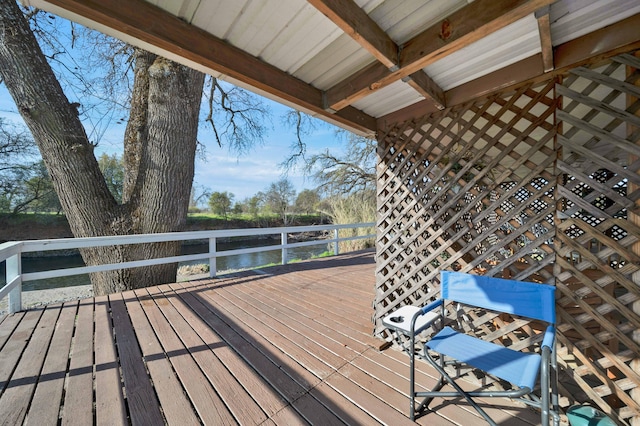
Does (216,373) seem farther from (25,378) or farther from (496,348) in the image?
(496,348)

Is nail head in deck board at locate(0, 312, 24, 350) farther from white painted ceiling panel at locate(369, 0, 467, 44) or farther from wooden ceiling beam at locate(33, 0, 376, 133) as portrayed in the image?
white painted ceiling panel at locate(369, 0, 467, 44)

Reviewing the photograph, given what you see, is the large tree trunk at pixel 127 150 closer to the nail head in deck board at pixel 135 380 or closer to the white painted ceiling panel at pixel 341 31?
the nail head in deck board at pixel 135 380

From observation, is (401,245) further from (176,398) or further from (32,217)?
(32,217)

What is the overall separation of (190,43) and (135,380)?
81.5 inches

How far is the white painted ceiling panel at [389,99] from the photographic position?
193 cm

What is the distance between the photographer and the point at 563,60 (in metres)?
1.43

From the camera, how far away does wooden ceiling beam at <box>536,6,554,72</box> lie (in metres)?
1.08

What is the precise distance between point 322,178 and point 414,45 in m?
9.38

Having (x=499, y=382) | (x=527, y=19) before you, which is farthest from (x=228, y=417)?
(x=527, y=19)

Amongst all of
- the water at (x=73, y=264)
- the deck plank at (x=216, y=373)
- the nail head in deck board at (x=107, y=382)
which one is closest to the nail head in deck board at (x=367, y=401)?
the deck plank at (x=216, y=373)

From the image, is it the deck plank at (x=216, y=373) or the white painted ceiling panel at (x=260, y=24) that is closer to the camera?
the white painted ceiling panel at (x=260, y=24)

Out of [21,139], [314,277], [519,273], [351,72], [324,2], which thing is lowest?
[314,277]

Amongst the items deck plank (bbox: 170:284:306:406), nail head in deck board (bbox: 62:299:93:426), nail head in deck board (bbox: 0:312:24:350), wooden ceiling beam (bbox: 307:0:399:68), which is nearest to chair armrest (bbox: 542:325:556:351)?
deck plank (bbox: 170:284:306:406)

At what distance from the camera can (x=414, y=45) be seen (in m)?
1.38
